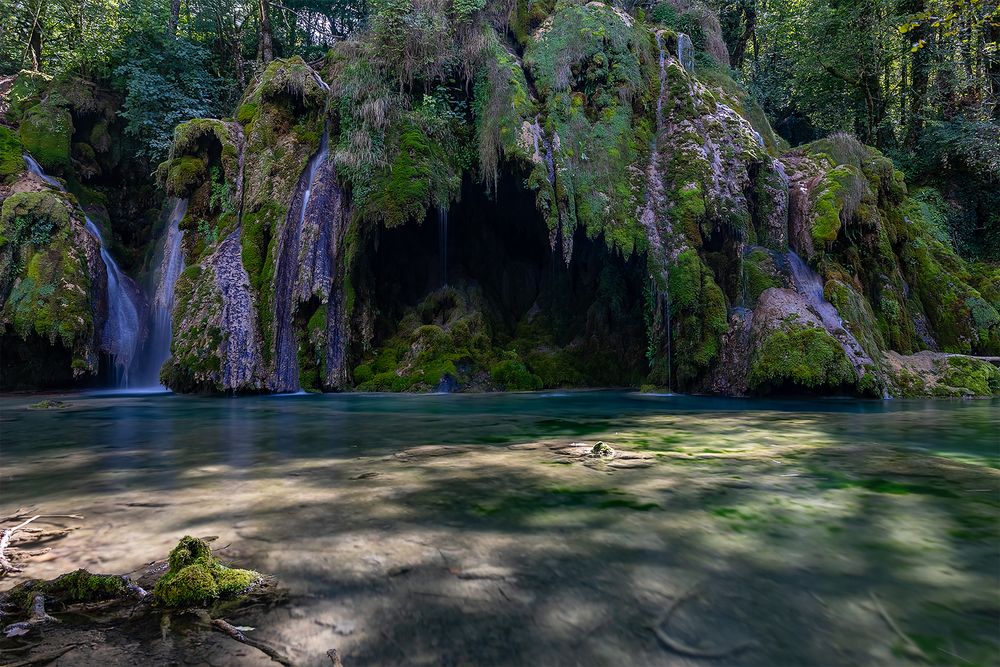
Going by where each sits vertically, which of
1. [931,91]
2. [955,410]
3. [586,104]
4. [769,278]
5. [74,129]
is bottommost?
[955,410]

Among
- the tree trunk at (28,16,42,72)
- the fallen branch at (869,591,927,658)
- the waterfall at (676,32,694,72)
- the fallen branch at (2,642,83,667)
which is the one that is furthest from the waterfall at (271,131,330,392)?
the tree trunk at (28,16,42,72)

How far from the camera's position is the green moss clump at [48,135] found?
16938mm

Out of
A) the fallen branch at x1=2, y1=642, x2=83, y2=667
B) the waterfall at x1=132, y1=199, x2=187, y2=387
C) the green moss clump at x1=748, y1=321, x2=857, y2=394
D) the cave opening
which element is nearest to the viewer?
the fallen branch at x1=2, y1=642, x2=83, y2=667

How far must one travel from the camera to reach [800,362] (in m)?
10.4

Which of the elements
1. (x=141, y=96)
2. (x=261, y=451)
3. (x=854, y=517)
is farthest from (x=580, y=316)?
(x=141, y=96)

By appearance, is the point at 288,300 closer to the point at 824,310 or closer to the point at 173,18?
the point at 824,310

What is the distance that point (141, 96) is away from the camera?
17438 millimetres

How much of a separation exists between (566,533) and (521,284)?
47.0 ft

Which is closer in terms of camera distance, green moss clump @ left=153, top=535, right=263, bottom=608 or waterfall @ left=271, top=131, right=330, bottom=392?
green moss clump @ left=153, top=535, right=263, bottom=608

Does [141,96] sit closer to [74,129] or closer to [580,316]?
[74,129]

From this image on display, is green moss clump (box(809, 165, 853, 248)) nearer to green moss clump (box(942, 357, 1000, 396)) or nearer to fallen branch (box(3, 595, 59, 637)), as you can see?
green moss clump (box(942, 357, 1000, 396))

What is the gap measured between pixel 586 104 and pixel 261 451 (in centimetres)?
1140

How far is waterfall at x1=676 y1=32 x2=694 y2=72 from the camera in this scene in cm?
1554

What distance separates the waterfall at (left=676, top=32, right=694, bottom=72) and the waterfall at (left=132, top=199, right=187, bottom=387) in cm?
1387
